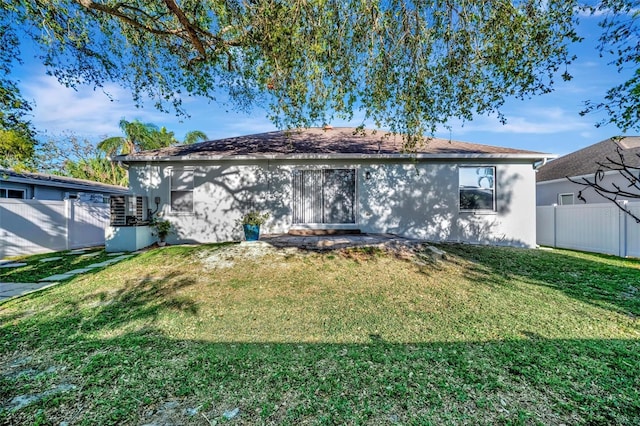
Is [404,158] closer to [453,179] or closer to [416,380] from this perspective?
[453,179]

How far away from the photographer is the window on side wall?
978cm

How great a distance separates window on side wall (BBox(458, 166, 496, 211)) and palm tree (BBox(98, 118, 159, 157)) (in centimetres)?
2111

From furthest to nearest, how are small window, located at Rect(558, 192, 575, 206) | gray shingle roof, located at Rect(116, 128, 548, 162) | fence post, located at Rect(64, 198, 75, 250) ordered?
1. small window, located at Rect(558, 192, 575, 206)
2. fence post, located at Rect(64, 198, 75, 250)
3. gray shingle roof, located at Rect(116, 128, 548, 162)

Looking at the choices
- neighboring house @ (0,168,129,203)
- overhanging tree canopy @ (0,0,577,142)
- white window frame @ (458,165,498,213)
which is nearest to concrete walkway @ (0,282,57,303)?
overhanging tree canopy @ (0,0,577,142)

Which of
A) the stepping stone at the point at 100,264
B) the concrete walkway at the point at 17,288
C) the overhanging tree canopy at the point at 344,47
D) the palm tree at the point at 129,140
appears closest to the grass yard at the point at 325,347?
the concrete walkway at the point at 17,288

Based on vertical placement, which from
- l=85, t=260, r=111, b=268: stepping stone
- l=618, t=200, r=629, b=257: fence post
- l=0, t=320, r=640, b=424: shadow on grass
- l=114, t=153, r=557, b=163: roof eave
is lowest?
l=0, t=320, r=640, b=424: shadow on grass

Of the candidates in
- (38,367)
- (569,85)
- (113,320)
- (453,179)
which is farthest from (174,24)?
(453,179)

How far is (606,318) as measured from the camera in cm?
418

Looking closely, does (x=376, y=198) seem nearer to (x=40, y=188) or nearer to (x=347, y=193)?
(x=347, y=193)

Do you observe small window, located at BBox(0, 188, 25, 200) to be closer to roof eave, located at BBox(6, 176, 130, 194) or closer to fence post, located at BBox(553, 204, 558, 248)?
roof eave, located at BBox(6, 176, 130, 194)

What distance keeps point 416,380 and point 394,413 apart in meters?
0.51

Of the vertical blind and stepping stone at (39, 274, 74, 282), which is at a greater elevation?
the vertical blind

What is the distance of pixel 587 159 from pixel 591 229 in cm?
837

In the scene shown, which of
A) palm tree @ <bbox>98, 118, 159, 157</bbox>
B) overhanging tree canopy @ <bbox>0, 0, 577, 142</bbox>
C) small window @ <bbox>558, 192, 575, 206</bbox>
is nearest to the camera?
overhanging tree canopy @ <bbox>0, 0, 577, 142</bbox>
